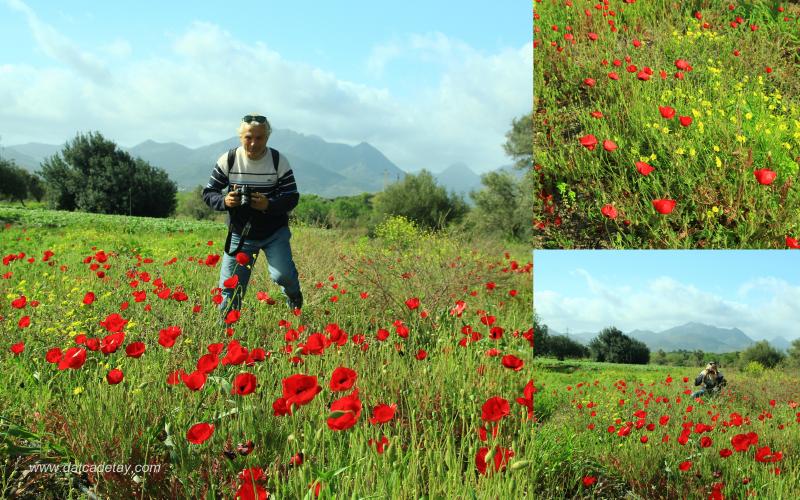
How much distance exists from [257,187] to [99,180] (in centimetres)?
1156

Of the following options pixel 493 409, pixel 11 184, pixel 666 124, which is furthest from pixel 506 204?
pixel 11 184

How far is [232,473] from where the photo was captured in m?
1.81

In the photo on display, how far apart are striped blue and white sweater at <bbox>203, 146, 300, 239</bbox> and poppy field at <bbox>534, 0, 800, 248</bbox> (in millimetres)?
2260

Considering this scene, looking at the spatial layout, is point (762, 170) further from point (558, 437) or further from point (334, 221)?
point (334, 221)

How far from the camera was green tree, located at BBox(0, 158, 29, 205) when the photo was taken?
1858 centimetres

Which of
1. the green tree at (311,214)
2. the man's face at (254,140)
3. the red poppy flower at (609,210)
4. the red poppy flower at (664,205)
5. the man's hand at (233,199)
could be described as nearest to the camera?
the red poppy flower at (664,205)

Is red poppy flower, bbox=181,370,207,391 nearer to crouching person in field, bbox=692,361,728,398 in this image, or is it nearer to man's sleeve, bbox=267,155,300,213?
crouching person in field, bbox=692,361,728,398

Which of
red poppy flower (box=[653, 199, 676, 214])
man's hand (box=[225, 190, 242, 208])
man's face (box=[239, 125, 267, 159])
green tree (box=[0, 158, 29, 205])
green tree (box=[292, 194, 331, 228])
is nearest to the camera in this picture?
red poppy flower (box=[653, 199, 676, 214])

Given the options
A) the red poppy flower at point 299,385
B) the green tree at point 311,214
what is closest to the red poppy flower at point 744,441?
the red poppy flower at point 299,385

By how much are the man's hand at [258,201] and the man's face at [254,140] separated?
1.40 feet

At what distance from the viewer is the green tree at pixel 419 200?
20.5 meters

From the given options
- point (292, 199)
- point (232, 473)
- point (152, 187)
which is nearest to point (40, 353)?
point (292, 199)

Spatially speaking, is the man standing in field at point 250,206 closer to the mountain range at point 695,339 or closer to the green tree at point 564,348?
the green tree at point 564,348

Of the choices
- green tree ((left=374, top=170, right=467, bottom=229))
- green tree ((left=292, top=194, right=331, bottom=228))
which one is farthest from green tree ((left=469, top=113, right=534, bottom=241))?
green tree ((left=374, top=170, right=467, bottom=229))
